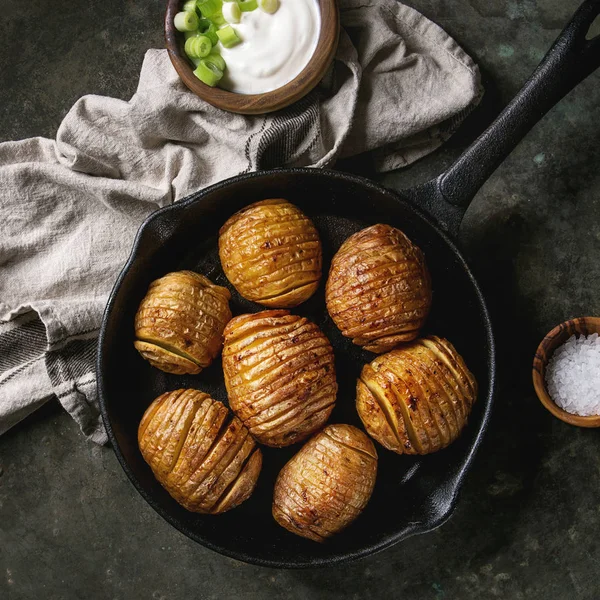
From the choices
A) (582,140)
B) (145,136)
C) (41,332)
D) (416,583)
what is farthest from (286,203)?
(416,583)

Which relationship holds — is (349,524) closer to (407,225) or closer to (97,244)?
(407,225)

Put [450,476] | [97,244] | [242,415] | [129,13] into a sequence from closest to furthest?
[242,415], [450,476], [97,244], [129,13]

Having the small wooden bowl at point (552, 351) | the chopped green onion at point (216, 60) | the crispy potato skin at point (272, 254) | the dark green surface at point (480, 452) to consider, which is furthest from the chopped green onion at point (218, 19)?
the small wooden bowl at point (552, 351)

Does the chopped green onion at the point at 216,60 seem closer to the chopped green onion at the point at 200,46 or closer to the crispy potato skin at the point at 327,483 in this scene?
the chopped green onion at the point at 200,46

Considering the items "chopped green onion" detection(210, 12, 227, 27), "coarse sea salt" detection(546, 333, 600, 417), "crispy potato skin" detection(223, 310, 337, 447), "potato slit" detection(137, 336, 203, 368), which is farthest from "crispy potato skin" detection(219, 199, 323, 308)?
"coarse sea salt" detection(546, 333, 600, 417)

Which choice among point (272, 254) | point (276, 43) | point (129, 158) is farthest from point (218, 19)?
point (272, 254)

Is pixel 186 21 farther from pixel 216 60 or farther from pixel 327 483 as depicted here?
pixel 327 483
